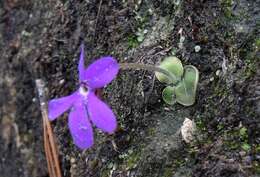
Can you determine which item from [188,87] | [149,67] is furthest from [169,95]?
[149,67]

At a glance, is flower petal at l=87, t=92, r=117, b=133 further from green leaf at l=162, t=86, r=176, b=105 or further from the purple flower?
green leaf at l=162, t=86, r=176, b=105

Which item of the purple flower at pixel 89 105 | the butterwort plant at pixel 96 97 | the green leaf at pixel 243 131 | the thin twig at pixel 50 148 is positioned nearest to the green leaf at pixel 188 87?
the butterwort plant at pixel 96 97

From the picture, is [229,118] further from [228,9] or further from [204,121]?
[228,9]

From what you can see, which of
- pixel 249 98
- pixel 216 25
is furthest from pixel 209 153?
pixel 216 25

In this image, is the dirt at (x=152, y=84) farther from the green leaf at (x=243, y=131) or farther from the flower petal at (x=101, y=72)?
the flower petal at (x=101, y=72)

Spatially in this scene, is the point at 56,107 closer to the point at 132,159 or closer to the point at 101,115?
the point at 101,115

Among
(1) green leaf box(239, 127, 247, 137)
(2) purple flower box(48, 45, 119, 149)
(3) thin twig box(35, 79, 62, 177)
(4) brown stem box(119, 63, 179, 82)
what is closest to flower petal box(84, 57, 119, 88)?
(2) purple flower box(48, 45, 119, 149)
